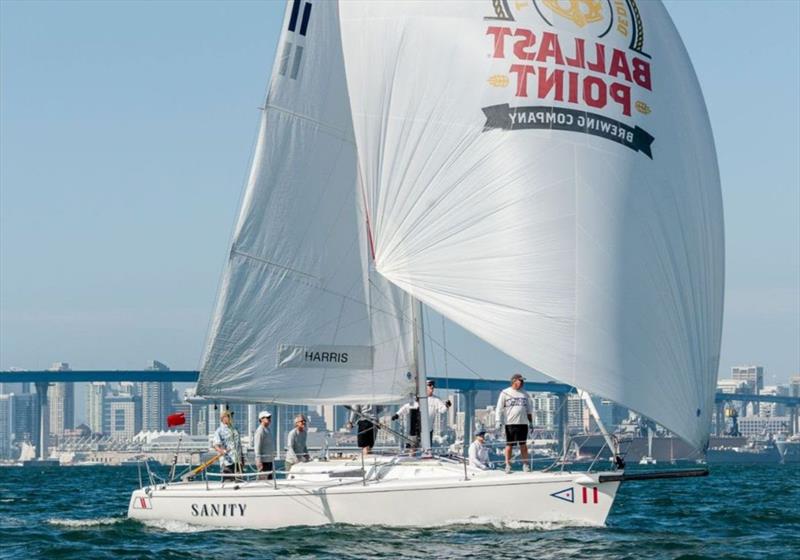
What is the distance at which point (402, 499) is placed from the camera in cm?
1511

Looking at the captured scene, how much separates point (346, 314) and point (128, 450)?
11240 centimetres

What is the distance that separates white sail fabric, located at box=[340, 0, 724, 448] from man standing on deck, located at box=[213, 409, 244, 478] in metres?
2.72

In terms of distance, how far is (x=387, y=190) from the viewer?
1598 centimetres

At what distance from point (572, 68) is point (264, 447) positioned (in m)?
5.57

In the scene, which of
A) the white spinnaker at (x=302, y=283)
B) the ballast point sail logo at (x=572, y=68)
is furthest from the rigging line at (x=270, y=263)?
the ballast point sail logo at (x=572, y=68)

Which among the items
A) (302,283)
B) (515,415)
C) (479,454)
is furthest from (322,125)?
(479,454)

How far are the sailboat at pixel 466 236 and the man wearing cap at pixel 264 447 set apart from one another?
30 cm

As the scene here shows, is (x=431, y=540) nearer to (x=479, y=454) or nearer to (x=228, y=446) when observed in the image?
(x=479, y=454)

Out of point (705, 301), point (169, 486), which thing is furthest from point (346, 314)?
point (705, 301)

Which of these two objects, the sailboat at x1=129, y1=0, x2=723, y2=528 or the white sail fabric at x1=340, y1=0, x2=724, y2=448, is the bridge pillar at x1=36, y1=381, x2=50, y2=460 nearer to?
the sailboat at x1=129, y1=0, x2=723, y2=528

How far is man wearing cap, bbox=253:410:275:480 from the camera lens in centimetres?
1669

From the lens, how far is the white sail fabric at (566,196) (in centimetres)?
1491

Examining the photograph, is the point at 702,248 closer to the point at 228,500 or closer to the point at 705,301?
the point at 705,301

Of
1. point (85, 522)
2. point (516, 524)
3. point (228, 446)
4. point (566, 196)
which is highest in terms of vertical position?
point (566, 196)
